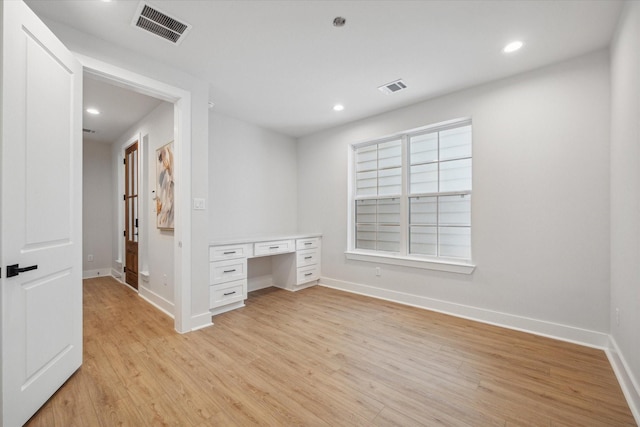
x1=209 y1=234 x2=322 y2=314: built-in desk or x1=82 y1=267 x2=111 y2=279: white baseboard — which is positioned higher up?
x1=209 y1=234 x2=322 y2=314: built-in desk

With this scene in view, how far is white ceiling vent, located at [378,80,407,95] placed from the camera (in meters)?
3.17

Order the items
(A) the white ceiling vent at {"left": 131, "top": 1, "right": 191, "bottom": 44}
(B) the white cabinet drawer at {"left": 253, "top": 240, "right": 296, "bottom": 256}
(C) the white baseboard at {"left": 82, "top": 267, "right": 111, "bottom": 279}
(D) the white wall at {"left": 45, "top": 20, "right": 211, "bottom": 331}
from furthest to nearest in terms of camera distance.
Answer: (C) the white baseboard at {"left": 82, "top": 267, "right": 111, "bottom": 279} < (B) the white cabinet drawer at {"left": 253, "top": 240, "right": 296, "bottom": 256} < (D) the white wall at {"left": 45, "top": 20, "right": 211, "bottom": 331} < (A) the white ceiling vent at {"left": 131, "top": 1, "right": 191, "bottom": 44}

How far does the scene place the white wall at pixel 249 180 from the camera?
162 inches

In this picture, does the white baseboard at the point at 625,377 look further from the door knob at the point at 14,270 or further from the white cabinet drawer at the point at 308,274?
the door knob at the point at 14,270

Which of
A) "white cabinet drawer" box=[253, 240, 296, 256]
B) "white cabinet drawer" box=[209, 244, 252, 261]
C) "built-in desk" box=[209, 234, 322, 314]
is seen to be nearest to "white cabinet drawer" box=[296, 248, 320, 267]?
"built-in desk" box=[209, 234, 322, 314]

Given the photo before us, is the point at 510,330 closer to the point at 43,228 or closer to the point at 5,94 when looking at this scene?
the point at 43,228

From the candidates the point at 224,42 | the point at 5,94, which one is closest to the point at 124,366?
the point at 5,94

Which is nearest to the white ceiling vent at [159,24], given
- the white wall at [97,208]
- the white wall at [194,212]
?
the white wall at [194,212]

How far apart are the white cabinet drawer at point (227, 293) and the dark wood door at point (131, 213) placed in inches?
79.5

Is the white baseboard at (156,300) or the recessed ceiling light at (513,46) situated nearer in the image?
the recessed ceiling light at (513,46)

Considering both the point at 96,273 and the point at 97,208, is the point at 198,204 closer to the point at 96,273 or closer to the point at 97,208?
the point at 97,208

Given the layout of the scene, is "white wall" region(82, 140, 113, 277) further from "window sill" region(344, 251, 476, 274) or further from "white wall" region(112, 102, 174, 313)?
"window sill" region(344, 251, 476, 274)

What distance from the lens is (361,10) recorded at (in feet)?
6.71

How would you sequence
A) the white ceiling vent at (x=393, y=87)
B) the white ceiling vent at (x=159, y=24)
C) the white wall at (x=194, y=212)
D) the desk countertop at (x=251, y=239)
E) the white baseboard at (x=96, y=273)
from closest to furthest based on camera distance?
the white ceiling vent at (x=159, y=24) < the white wall at (x=194, y=212) < the white ceiling vent at (x=393, y=87) < the desk countertop at (x=251, y=239) < the white baseboard at (x=96, y=273)
